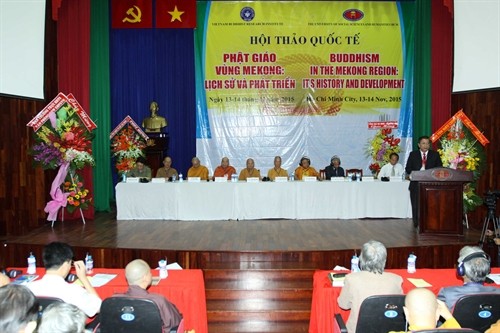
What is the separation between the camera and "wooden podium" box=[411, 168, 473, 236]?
600 centimetres

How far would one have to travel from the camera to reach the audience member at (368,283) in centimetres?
292

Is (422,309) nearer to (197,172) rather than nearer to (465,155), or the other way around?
(465,155)

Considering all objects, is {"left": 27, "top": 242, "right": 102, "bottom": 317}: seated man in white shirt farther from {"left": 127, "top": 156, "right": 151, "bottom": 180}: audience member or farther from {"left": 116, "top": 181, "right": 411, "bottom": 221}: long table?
{"left": 127, "top": 156, "right": 151, "bottom": 180}: audience member

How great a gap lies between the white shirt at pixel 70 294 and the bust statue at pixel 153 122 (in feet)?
22.4

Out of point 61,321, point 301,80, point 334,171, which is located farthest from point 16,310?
point 301,80

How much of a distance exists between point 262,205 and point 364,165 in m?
3.48

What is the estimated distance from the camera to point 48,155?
7.09 meters

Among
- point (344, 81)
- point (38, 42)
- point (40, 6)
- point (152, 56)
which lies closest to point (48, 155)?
point (38, 42)

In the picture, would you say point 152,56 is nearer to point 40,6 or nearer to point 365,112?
point 40,6

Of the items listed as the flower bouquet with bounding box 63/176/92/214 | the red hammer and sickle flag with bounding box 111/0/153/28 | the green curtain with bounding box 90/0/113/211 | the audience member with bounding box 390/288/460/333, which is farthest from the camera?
the red hammer and sickle flag with bounding box 111/0/153/28

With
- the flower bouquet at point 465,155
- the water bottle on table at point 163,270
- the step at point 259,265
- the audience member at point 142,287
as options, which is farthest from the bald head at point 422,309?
the flower bouquet at point 465,155

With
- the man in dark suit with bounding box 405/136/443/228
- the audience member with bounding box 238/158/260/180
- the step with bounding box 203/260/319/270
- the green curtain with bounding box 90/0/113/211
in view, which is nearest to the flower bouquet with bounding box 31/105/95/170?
the green curtain with bounding box 90/0/113/211

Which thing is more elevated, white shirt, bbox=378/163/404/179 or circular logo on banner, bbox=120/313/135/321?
white shirt, bbox=378/163/404/179

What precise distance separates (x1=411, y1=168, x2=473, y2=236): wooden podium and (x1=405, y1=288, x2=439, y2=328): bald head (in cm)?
408
